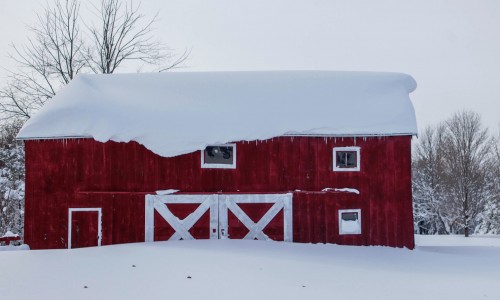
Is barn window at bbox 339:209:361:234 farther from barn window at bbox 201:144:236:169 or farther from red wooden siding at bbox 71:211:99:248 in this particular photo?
red wooden siding at bbox 71:211:99:248

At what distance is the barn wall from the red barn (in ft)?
0.09

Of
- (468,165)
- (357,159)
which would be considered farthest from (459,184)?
(357,159)

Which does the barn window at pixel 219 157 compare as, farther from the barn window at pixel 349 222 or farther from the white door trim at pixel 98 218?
the barn window at pixel 349 222

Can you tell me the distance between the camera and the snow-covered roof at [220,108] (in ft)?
46.6

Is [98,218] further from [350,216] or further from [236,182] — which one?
[350,216]

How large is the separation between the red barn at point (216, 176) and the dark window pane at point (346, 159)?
27 mm

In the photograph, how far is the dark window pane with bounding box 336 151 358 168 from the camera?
14.4 m

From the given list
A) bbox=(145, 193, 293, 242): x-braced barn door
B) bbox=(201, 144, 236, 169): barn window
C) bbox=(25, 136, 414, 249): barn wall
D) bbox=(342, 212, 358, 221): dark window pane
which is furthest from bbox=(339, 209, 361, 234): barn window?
bbox=(201, 144, 236, 169): barn window

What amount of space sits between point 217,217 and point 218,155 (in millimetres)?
1667

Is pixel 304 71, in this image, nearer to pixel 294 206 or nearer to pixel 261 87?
pixel 261 87

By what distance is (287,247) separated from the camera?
1245 centimetres

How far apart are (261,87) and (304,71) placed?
1717mm

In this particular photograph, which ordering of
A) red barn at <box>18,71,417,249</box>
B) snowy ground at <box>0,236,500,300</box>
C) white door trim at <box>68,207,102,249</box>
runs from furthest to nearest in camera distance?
white door trim at <box>68,207,102,249</box>
red barn at <box>18,71,417,249</box>
snowy ground at <box>0,236,500,300</box>

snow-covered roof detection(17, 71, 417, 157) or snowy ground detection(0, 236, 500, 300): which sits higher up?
snow-covered roof detection(17, 71, 417, 157)
